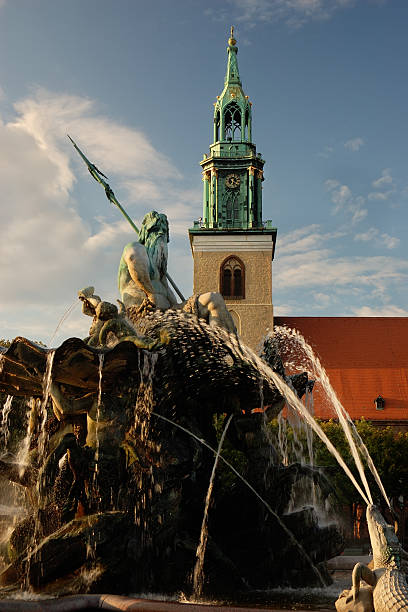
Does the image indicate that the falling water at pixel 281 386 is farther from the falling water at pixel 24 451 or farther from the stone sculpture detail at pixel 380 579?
the falling water at pixel 24 451

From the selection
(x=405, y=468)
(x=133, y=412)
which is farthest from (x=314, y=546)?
(x=405, y=468)

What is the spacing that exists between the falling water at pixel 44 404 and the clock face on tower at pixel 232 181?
39243 mm

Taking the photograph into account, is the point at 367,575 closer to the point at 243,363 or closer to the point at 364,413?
the point at 243,363

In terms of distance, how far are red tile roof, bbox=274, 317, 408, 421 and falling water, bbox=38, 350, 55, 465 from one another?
29.6 meters

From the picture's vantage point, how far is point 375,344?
44.9 meters

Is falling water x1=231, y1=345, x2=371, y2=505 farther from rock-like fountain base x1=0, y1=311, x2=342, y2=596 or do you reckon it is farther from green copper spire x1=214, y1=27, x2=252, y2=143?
green copper spire x1=214, y1=27, x2=252, y2=143

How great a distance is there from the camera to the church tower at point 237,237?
45.3 metres

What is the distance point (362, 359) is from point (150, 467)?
1466 inches

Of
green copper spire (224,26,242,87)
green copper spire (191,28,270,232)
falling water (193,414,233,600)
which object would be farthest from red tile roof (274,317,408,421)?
falling water (193,414,233,600)

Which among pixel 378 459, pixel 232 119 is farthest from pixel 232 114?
pixel 378 459

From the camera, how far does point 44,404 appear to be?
8617 millimetres

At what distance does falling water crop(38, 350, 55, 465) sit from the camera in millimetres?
7973

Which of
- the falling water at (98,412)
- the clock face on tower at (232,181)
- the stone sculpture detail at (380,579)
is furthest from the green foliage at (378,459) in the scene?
the stone sculpture detail at (380,579)

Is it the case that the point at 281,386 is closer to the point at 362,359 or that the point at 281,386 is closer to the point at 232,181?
the point at 362,359
